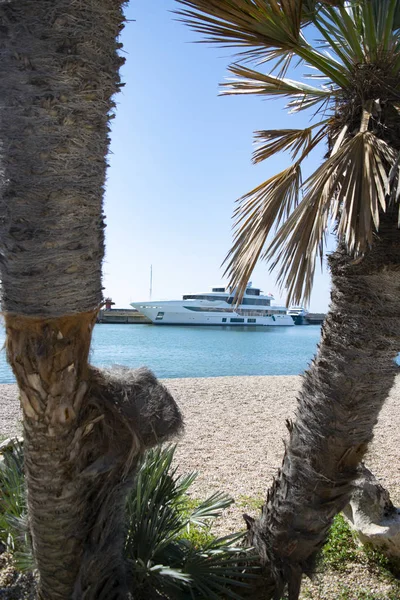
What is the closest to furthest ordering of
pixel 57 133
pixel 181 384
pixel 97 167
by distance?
pixel 57 133 < pixel 97 167 < pixel 181 384

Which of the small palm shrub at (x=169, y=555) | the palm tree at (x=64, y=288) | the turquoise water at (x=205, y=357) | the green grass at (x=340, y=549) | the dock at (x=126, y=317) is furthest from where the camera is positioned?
the dock at (x=126, y=317)

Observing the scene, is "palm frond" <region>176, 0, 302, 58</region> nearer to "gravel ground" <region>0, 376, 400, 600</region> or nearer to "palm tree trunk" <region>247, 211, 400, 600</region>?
"palm tree trunk" <region>247, 211, 400, 600</region>

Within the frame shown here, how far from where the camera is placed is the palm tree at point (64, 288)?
176 cm

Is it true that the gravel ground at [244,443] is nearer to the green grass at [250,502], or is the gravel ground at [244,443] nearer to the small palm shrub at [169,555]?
the green grass at [250,502]

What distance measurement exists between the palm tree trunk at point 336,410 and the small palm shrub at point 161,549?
0.66 feet

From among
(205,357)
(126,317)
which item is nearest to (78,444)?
(205,357)

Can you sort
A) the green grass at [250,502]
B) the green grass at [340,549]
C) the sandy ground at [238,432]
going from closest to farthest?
the green grass at [340,549] < the green grass at [250,502] < the sandy ground at [238,432]

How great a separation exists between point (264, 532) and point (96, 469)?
44.8 inches

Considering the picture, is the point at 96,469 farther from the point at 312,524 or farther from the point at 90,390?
the point at 312,524

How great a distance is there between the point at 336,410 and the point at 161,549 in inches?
49.4

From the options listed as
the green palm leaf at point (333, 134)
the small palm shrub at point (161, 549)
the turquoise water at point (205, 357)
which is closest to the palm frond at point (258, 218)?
the green palm leaf at point (333, 134)

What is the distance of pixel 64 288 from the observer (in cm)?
191

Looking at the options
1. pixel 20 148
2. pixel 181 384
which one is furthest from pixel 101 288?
pixel 181 384

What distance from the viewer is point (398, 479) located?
5.92 m
